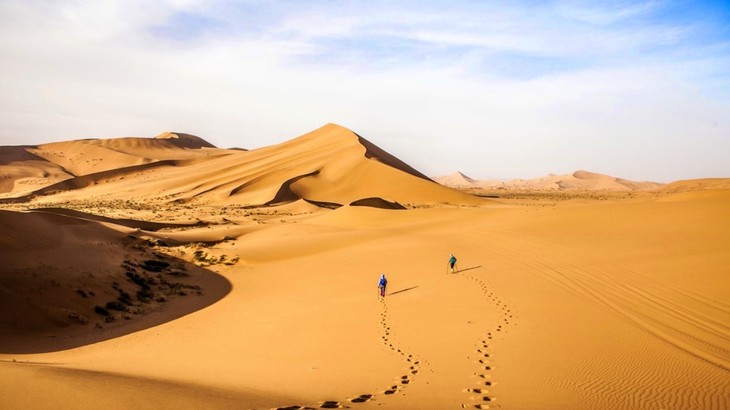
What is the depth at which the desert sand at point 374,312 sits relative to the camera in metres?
5.83

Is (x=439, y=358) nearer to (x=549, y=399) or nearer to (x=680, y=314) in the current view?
(x=549, y=399)

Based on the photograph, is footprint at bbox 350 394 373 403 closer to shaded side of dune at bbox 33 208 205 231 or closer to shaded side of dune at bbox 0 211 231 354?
shaded side of dune at bbox 0 211 231 354

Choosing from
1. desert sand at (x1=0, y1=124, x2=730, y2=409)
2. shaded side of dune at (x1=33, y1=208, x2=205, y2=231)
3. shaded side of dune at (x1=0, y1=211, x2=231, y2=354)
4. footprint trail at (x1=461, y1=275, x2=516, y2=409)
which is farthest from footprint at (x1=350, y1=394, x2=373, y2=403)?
shaded side of dune at (x1=33, y1=208, x2=205, y2=231)

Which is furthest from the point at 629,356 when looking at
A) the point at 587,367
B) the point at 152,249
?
the point at 152,249

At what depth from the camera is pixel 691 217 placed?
62.3 feet

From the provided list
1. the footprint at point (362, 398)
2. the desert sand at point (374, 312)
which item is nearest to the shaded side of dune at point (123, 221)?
the desert sand at point (374, 312)

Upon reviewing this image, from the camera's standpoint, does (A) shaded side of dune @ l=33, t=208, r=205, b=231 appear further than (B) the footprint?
Yes

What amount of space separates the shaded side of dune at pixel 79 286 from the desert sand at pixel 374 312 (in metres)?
0.06

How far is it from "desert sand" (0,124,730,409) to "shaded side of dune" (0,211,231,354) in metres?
0.06

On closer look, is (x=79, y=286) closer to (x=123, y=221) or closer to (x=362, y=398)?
(x=362, y=398)

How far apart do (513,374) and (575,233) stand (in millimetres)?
14744

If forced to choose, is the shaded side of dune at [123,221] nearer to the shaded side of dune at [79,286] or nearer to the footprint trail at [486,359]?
the shaded side of dune at [79,286]

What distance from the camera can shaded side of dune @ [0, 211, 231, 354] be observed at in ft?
33.3

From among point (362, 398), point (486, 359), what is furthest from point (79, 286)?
point (486, 359)
